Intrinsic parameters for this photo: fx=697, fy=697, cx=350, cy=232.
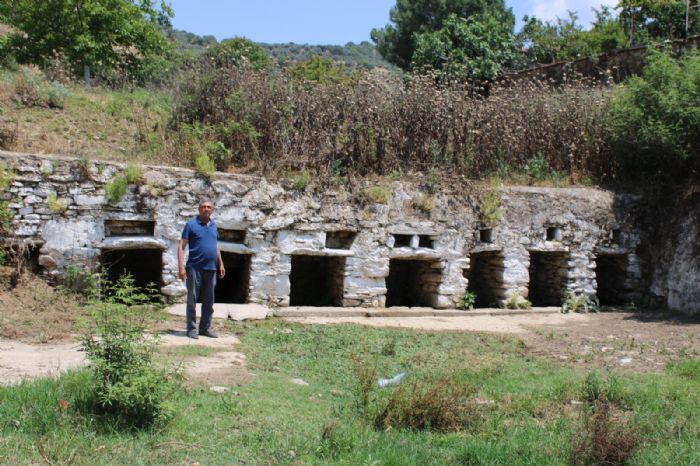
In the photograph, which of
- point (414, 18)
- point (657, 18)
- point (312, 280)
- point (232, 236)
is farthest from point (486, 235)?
point (414, 18)

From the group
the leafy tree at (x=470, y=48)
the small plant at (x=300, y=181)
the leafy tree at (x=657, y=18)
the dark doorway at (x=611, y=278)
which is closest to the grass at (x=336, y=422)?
the small plant at (x=300, y=181)

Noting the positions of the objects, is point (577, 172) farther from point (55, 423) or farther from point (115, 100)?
point (55, 423)

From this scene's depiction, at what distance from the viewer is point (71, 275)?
9.42 m

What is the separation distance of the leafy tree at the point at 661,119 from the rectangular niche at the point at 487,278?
3.34 meters

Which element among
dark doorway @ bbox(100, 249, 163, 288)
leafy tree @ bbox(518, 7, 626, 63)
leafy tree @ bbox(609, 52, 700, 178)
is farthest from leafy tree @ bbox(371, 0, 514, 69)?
dark doorway @ bbox(100, 249, 163, 288)

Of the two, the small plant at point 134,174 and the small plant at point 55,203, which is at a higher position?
the small plant at point 134,174

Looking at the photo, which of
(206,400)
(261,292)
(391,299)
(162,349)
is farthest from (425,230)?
(206,400)

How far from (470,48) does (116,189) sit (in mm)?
15224

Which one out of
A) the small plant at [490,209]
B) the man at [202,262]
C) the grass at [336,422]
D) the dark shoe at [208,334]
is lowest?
the grass at [336,422]

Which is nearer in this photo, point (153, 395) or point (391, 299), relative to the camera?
point (153, 395)

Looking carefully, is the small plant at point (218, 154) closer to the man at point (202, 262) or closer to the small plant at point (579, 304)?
the man at point (202, 262)

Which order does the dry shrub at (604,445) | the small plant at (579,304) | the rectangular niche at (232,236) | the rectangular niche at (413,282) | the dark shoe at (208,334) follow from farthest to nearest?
the small plant at (579,304), the rectangular niche at (413,282), the rectangular niche at (232,236), the dark shoe at (208,334), the dry shrub at (604,445)

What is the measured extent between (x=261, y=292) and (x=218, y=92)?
3.73 meters

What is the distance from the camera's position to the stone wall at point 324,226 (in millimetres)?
9508
